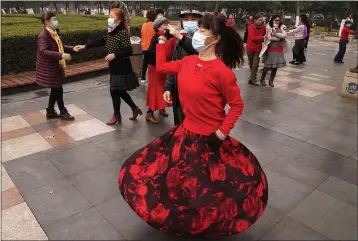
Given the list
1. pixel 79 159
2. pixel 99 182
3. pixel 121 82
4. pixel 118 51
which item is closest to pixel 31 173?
pixel 79 159

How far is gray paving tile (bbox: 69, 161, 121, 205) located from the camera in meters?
3.56

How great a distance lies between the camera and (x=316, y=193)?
12.0ft

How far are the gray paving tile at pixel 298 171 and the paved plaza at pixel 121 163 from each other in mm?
13

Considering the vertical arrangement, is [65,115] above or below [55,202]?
above

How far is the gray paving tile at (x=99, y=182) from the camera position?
356 centimetres

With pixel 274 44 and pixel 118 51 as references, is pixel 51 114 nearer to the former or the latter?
pixel 118 51

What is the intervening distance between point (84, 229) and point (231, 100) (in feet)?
6.17

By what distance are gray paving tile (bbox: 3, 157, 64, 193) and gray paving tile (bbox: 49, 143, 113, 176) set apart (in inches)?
3.9

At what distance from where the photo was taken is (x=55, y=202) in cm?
343

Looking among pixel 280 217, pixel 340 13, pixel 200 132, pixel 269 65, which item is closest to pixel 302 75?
pixel 269 65

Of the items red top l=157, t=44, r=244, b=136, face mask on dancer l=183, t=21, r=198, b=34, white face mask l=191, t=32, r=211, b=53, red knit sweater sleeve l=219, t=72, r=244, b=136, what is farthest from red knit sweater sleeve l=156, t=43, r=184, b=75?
face mask on dancer l=183, t=21, r=198, b=34

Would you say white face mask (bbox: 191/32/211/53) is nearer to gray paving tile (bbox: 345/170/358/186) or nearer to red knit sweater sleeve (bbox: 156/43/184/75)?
red knit sweater sleeve (bbox: 156/43/184/75)

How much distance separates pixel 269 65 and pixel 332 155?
149 inches

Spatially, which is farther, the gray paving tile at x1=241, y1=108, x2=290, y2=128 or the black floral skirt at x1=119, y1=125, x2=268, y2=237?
the gray paving tile at x1=241, y1=108, x2=290, y2=128
